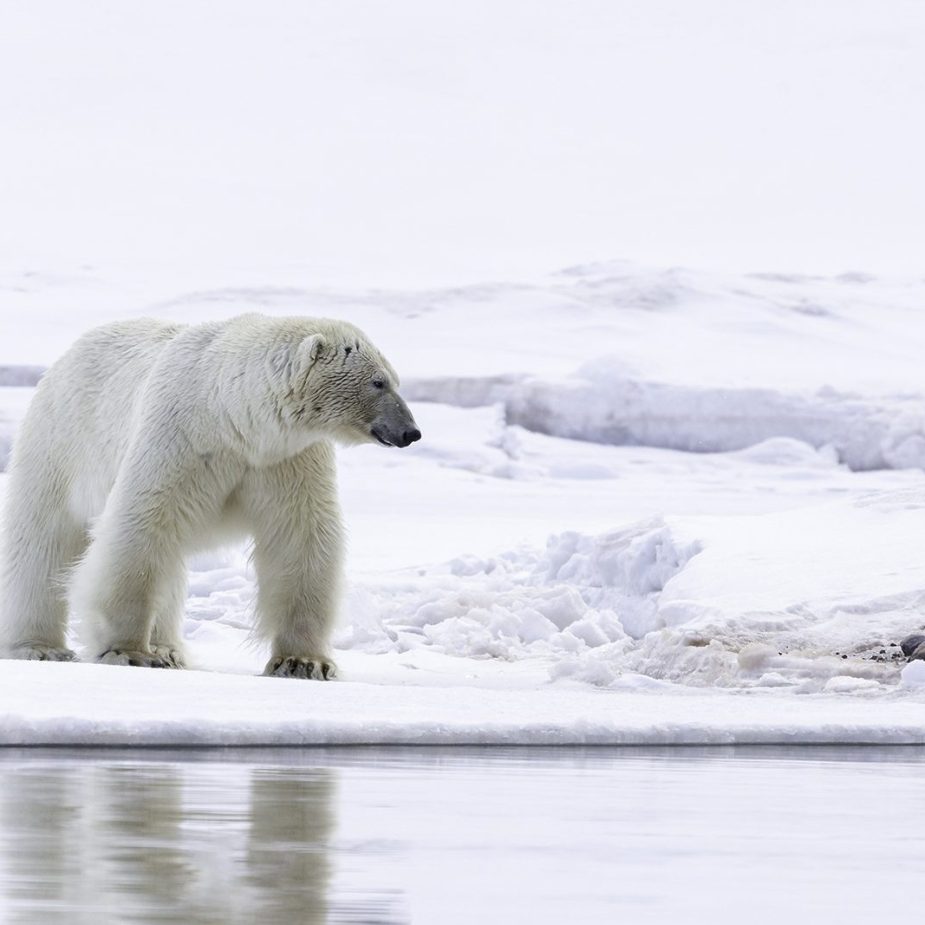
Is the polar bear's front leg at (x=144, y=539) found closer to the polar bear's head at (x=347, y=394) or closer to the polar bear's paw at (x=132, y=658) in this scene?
the polar bear's paw at (x=132, y=658)

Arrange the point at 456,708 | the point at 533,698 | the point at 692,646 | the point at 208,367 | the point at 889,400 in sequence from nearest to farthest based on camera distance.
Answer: the point at 456,708, the point at 533,698, the point at 208,367, the point at 692,646, the point at 889,400

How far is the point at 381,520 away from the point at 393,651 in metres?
8.62

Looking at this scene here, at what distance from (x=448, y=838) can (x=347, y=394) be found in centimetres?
368

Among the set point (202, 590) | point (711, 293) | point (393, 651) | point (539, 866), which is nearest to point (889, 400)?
point (711, 293)

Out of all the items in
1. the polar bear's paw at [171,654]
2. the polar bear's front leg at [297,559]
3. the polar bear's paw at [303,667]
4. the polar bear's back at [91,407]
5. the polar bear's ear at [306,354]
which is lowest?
the polar bear's paw at [171,654]

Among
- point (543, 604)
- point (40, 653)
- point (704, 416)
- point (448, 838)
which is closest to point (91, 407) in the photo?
point (40, 653)

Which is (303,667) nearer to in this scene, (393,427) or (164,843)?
(393,427)

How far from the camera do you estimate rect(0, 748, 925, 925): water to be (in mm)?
2236

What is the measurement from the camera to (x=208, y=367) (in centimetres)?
659

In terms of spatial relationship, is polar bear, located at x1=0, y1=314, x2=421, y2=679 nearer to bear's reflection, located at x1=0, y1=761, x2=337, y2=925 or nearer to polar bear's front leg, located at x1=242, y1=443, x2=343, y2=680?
polar bear's front leg, located at x1=242, y1=443, x2=343, y2=680

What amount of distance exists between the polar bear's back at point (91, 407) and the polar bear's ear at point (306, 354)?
0.78 meters

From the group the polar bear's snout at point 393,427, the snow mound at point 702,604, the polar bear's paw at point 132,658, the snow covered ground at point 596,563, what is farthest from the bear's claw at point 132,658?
the snow mound at point 702,604

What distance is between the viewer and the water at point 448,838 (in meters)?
2.24

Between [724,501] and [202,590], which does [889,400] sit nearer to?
[724,501]
